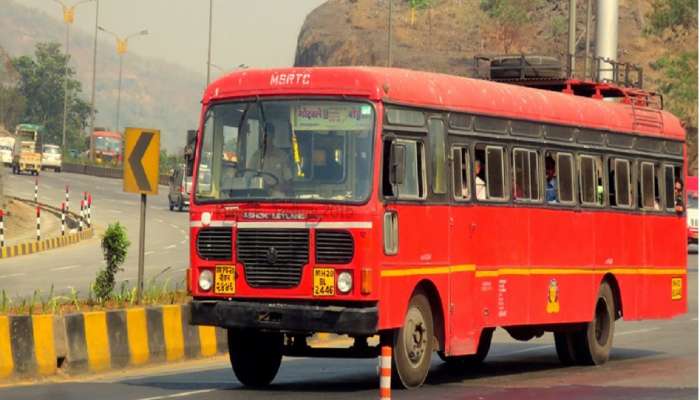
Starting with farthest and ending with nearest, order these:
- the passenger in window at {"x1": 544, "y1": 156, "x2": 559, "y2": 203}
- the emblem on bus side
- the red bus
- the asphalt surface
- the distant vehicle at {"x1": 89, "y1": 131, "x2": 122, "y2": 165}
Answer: the distant vehicle at {"x1": 89, "y1": 131, "x2": 122, "y2": 165}, the asphalt surface, the passenger in window at {"x1": 544, "y1": 156, "x2": 559, "y2": 203}, the emblem on bus side, the red bus

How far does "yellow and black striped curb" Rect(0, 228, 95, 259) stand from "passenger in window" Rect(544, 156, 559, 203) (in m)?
29.3

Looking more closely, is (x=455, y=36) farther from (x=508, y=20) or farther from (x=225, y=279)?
(x=225, y=279)

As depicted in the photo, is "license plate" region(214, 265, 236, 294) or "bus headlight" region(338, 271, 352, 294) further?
"license plate" region(214, 265, 236, 294)

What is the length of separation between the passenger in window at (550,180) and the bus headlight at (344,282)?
4.51m

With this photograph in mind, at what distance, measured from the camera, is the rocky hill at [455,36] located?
10688 cm

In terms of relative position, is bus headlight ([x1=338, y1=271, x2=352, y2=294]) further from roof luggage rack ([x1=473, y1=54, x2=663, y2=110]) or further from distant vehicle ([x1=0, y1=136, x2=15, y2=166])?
distant vehicle ([x1=0, y1=136, x2=15, y2=166])

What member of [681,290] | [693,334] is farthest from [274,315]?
[693,334]

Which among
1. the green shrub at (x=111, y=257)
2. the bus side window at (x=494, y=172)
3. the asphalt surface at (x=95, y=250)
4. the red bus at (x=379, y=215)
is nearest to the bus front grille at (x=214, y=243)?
the red bus at (x=379, y=215)

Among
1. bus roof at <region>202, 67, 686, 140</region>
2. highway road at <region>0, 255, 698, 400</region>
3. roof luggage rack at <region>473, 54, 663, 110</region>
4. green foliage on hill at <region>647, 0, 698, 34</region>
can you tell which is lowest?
highway road at <region>0, 255, 698, 400</region>

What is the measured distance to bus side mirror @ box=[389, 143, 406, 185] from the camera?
15.9 metres

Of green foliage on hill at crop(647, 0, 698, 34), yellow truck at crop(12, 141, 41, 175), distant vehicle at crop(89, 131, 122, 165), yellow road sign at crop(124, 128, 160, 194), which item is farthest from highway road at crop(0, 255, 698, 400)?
distant vehicle at crop(89, 131, 122, 165)

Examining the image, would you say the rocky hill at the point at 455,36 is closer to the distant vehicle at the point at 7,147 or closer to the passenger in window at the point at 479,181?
the distant vehicle at the point at 7,147

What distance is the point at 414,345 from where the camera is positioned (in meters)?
16.4

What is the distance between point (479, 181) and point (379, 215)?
8.22ft
